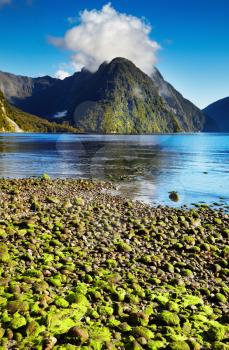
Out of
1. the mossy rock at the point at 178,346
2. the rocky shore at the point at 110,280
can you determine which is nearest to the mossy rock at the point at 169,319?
the rocky shore at the point at 110,280

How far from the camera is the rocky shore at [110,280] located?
934cm

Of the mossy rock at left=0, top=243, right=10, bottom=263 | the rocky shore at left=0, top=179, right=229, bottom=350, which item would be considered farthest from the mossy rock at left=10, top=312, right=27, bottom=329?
the mossy rock at left=0, top=243, right=10, bottom=263

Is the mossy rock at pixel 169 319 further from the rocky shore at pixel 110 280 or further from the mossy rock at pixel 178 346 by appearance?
the mossy rock at pixel 178 346

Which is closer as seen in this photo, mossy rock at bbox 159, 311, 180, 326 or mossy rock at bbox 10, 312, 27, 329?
mossy rock at bbox 10, 312, 27, 329

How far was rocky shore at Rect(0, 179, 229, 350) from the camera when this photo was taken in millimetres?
9336

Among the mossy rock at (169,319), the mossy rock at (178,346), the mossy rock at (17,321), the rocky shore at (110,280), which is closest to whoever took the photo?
the mossy rock at (178,346)

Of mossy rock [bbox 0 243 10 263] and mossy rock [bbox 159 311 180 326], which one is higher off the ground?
mossy rock [bbox 0 243 10 263]

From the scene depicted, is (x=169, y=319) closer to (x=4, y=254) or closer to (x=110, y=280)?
(x=110, y=280)

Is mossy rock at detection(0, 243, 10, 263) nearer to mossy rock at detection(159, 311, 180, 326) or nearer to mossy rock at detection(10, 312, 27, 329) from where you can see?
mossy rock at detection(10, 312, 27, 329)

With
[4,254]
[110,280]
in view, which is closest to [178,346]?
[110,280]

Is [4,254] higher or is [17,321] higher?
[4,254]

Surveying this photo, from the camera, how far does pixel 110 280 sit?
12492mm

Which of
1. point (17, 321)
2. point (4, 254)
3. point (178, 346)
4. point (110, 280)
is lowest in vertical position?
point (178, 346)

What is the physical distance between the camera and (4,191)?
28.6m
